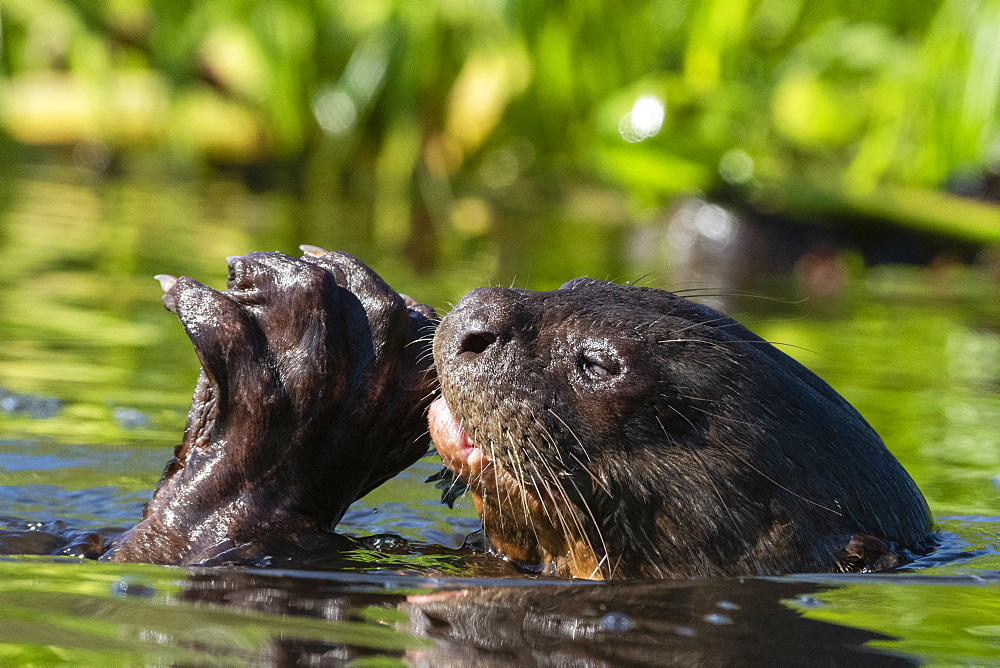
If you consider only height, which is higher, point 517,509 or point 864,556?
point 517,509

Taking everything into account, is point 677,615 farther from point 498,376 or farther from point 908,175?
point 908,175

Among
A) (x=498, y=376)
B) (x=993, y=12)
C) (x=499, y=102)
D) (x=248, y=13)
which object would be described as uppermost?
(x=248, y=13)

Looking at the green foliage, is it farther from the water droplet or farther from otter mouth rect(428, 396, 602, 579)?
the water droplet

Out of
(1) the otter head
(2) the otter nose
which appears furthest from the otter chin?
(1) the otter head

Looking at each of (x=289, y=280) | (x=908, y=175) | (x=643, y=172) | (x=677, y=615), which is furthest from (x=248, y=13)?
(x=677, y=615)

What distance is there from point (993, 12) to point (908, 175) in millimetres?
2092

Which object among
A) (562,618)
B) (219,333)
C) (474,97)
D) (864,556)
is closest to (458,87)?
(474,97)

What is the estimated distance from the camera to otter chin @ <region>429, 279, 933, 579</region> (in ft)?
10.4

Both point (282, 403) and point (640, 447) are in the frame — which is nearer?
point (640, 447)

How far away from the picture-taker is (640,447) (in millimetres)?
3205

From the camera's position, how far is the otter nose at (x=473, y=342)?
10.5 ft

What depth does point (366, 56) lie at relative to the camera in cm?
1327

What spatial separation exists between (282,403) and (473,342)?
1.80 feet

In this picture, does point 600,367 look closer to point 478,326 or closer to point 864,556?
point 478,326
